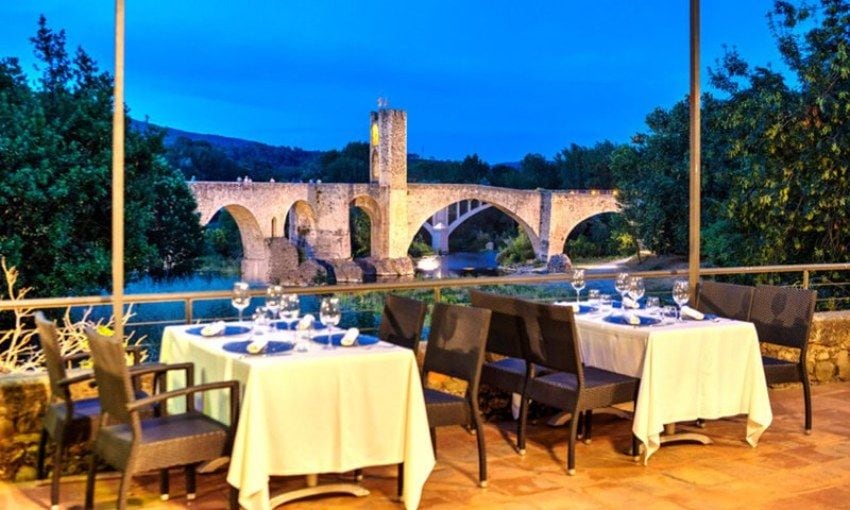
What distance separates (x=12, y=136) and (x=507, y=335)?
1022 cm

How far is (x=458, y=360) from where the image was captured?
12.5ft

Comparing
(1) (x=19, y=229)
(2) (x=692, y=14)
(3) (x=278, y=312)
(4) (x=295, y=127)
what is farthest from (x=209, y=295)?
(4) (x=295, y=127)

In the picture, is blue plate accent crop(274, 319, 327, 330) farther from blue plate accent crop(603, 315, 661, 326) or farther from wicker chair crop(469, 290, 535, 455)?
blue plate accent crop(603, 315, 661, 326)

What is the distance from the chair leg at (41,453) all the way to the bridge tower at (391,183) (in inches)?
1492

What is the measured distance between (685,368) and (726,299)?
1067 mm

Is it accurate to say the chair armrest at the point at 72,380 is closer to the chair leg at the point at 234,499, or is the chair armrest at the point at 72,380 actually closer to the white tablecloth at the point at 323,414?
the white tablecloth at the point at 323,414

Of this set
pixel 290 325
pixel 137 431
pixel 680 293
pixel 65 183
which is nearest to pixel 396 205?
pixel 65 183

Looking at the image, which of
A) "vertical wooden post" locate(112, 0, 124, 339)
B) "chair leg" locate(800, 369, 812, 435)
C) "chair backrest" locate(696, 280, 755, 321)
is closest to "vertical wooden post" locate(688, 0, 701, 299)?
"chair backrest" locate(696, 280, 755, 321)

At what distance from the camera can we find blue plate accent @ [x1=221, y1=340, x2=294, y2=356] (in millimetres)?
3420

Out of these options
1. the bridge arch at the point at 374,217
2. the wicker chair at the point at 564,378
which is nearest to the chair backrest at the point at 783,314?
the wicker chair at the point at 564,378

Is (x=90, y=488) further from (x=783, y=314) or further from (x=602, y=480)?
(x=783, y=314)

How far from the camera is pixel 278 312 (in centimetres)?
391

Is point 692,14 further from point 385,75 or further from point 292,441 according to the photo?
point 385,75

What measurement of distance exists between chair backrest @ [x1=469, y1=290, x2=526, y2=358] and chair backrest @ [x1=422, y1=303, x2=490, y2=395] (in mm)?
408
